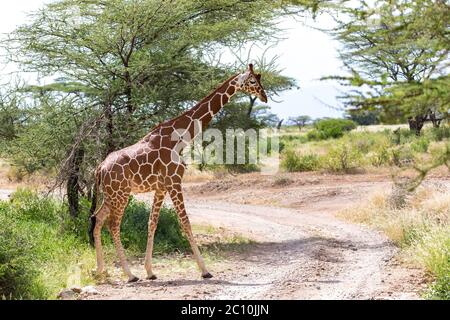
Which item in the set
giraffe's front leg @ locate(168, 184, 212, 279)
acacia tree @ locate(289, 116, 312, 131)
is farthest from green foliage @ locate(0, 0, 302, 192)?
acacia tree @ locate(289, 116, 312, 131)

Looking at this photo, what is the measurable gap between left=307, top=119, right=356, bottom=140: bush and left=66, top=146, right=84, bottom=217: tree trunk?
28.7 m

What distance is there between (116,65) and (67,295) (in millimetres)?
6051

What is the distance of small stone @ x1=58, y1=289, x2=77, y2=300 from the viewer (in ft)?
30.0

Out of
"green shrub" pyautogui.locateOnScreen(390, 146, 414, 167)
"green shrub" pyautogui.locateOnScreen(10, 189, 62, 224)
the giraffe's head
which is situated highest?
the giraffe's head

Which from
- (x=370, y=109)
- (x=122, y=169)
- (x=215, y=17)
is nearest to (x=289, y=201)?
(x=215, y=17)

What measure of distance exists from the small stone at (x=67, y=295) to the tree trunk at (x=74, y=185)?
4.35m

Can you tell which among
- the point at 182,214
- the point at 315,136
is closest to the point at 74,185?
the point at 182,214

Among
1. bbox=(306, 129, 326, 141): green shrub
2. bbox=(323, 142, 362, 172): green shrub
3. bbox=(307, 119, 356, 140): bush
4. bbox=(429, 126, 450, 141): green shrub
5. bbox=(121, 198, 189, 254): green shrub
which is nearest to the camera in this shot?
bbox=(121, 198, 189, 254): green shrub

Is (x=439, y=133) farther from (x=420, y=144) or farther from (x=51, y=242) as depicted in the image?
(x=51, y=242)

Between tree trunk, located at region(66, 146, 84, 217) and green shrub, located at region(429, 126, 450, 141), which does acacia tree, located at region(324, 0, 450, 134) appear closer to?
tree trunk, located at region(66, 146, 84, 217)

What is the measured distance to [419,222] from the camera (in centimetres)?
1350

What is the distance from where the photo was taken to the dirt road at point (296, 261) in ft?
31.2
